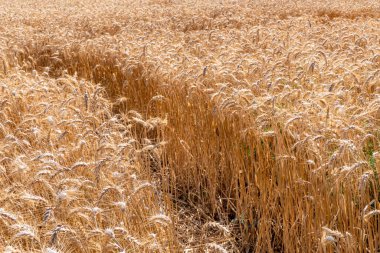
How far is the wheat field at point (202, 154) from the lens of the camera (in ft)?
7.16

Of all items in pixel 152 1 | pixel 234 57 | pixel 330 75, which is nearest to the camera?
pixel 330 75

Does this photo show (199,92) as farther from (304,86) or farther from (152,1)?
(152,1)

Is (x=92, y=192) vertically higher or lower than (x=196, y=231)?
higher

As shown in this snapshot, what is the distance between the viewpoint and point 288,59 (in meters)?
4.21

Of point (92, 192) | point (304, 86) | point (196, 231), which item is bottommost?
point (196, 231)

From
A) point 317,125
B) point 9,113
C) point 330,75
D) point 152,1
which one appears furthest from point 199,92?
point 152,1

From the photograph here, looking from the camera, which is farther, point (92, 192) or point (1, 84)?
point (1, 84)

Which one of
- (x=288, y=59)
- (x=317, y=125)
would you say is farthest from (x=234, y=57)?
(x=317, y=125)

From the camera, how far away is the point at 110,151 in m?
2.87

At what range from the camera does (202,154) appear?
358 cm

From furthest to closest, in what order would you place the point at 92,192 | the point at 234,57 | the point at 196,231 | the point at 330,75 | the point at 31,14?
the point at 31,14, the point at 234,57, the point at 330,75, the point at 196,231, the point at 92,192

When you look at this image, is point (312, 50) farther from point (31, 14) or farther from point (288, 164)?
point (31, 14)

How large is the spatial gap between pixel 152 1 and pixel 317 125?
15.1 m

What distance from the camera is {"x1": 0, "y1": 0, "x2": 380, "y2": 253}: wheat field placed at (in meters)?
2.18
